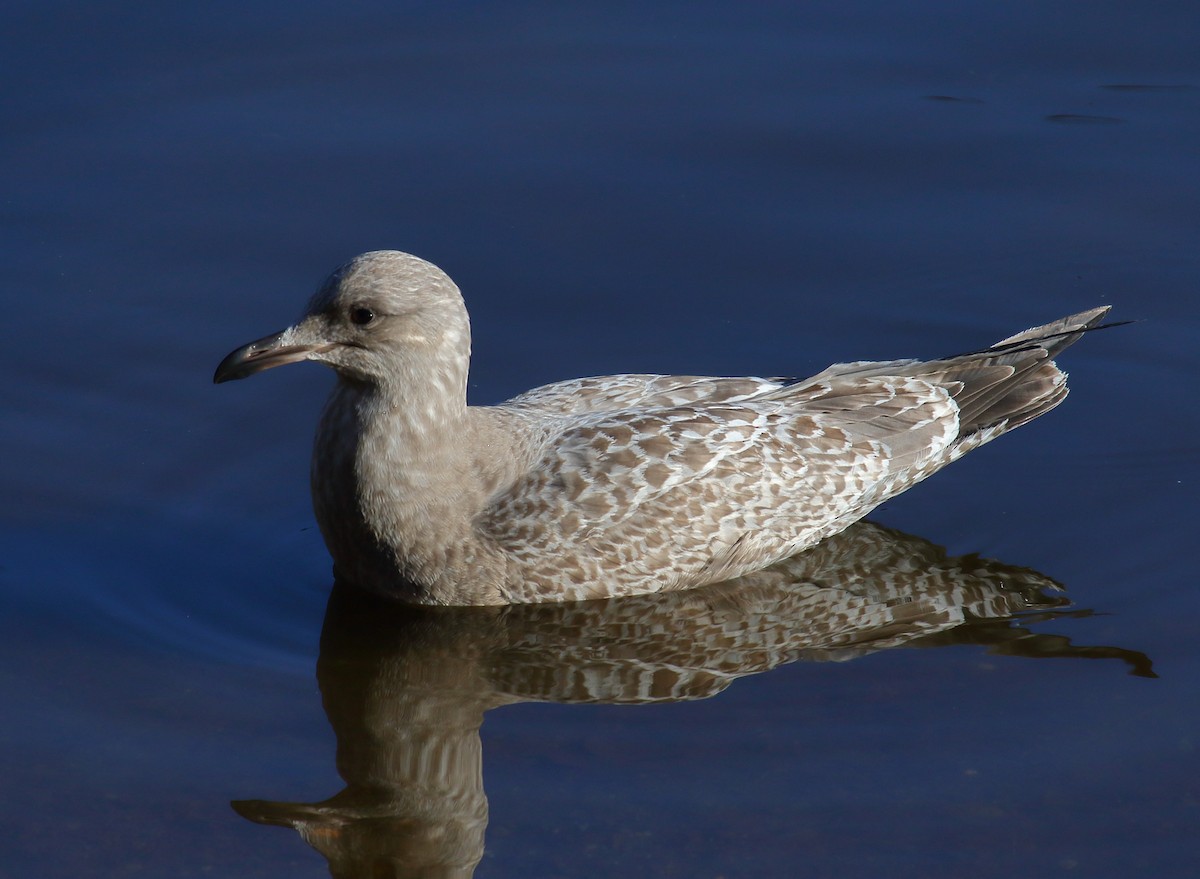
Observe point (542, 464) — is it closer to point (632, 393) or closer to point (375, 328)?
point (632, 393)

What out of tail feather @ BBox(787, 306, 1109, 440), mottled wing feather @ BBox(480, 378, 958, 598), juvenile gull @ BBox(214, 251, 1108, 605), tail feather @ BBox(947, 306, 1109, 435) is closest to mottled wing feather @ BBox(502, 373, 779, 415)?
juvenile gull @ BBox(214, 251, 1108, 605)

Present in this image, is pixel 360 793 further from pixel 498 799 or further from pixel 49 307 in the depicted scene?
pixel 49 307

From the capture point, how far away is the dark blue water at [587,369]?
679 cm

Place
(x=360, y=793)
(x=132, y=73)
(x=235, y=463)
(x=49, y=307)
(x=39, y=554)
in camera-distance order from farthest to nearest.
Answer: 1. (x=132, y=73)
2. (x=49, y=307)
3. (x=235, y=463)
4. (x=39, y=554)
5. (x=360, y=793)

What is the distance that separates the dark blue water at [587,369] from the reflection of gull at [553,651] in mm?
34

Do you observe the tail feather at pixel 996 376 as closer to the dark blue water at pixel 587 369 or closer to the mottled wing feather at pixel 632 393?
the dark blue water at pixel 587 369

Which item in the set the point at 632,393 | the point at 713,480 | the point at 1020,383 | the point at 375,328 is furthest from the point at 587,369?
the point at 1020,383

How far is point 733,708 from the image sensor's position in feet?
24.1

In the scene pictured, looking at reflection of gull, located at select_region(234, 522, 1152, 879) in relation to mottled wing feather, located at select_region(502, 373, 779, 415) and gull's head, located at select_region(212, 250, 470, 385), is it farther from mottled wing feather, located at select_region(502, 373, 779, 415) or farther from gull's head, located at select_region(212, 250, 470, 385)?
gull's head, located at select_region(212, 250, 470, 385)

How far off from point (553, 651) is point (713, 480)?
3.56 feet

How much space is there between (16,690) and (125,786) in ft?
2.66

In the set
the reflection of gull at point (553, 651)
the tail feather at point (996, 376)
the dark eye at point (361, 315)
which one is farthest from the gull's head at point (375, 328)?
the tail feather at point (996, 376)

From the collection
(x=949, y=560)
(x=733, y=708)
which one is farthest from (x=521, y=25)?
(x=733, y=708)

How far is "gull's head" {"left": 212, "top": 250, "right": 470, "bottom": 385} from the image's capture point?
7582 mm
